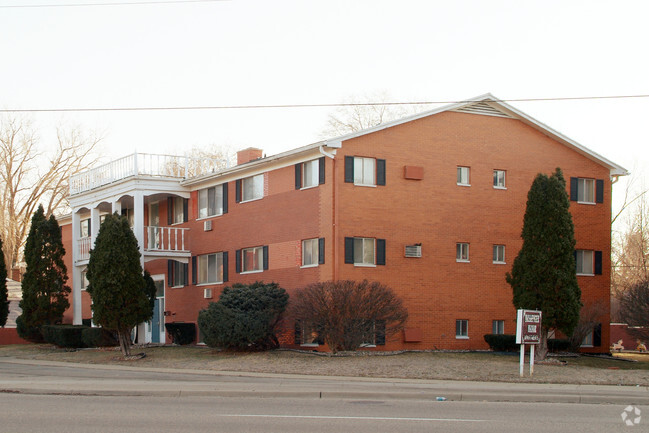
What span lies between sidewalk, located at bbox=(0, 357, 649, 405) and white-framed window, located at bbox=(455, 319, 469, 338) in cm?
944

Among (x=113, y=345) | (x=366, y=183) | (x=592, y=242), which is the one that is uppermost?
(x=366, y=183)

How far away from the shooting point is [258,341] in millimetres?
27188

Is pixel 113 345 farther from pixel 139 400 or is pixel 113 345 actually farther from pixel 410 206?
pixel 139 400

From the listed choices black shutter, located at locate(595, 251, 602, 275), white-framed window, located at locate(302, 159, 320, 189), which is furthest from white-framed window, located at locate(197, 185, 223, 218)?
black shutter, located at locate(595, 251, 602, 275)

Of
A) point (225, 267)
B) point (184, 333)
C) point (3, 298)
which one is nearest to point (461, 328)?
point (225, 267)

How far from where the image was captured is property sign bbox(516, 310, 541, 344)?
2030 cm

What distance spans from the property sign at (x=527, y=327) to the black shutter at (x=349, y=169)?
9.08 metres

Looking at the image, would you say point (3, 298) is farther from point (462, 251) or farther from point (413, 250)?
point (462, 251)

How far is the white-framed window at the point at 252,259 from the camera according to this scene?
3125 cm

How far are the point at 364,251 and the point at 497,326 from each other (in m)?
5.94

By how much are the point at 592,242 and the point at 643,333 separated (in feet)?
22.2

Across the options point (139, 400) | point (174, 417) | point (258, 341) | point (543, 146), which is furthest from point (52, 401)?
point (543, 146)

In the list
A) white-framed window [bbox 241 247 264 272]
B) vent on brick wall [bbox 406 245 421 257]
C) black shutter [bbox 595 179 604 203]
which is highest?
black shutter [bbox 595 179 604 203]

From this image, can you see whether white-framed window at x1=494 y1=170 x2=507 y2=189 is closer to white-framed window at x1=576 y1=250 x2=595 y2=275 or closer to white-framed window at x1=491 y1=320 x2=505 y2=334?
white-framed window at x1=576 y1=250 x2=595 y2=275
